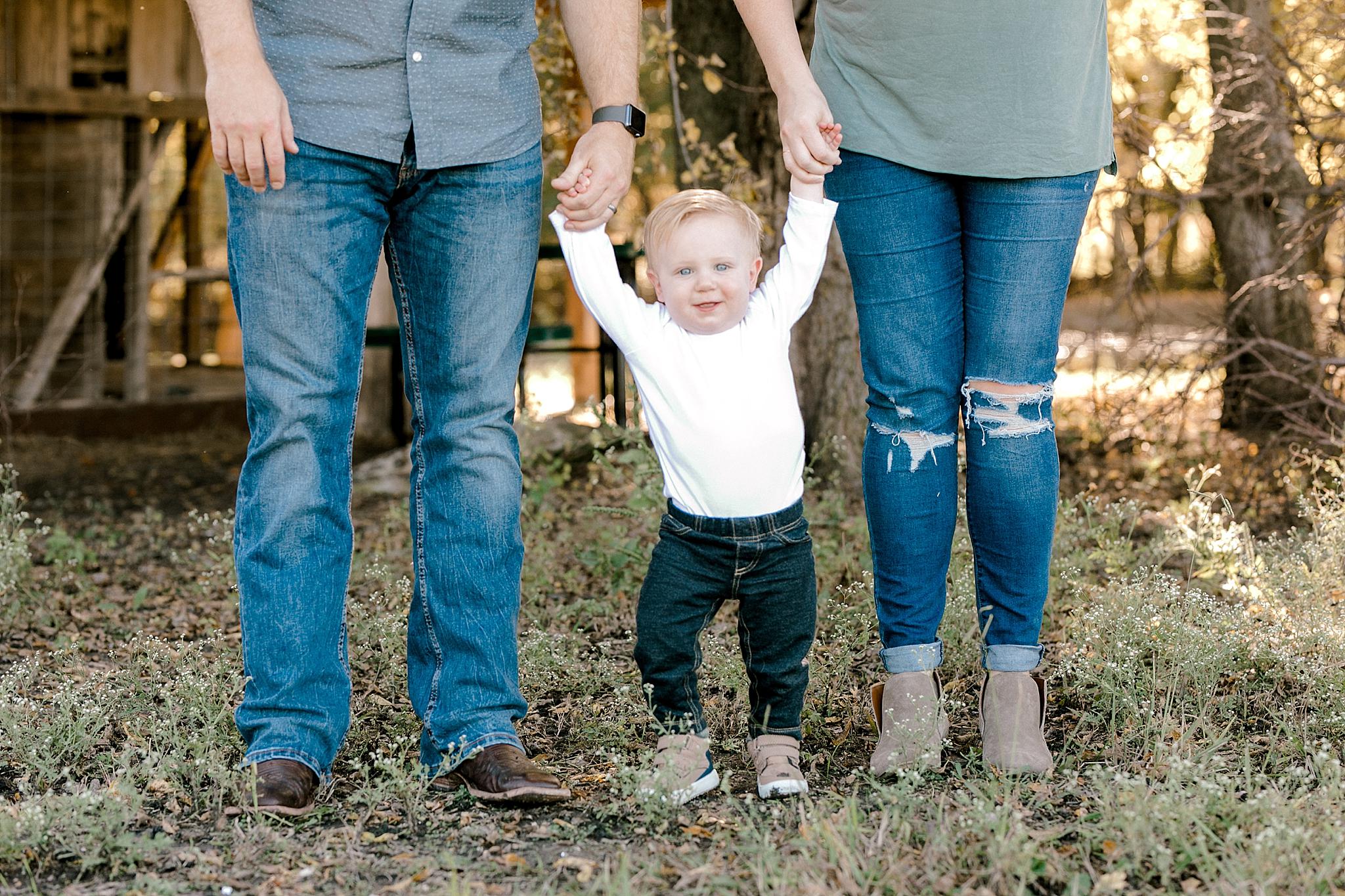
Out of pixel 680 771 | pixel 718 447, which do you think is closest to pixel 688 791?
pixel 680 771

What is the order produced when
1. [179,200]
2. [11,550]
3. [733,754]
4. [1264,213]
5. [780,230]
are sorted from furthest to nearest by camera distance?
1. [179,200]
2. [1264,213]
3. [780,230]
4. [11,550]
5. [733,754]

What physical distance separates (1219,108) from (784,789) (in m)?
3.36

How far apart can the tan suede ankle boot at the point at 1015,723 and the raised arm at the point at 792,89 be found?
0.94 meters

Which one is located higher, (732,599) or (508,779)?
(732,599)

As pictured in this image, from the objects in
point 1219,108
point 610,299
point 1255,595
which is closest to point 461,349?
point 610,299

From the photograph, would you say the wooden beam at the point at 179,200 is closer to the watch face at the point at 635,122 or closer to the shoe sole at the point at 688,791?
the watch face at the point at 635,122

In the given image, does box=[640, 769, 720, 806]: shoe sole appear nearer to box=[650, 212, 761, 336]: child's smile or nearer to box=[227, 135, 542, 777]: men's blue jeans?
box=[227, 135, 542, 777]: men's blue jeans

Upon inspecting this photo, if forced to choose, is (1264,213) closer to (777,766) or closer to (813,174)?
(813,174)

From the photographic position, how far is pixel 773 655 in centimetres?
231

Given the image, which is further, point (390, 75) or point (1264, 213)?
point (1264, 213)

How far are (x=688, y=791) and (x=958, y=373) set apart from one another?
0.86 metres

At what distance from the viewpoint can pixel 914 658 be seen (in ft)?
7.95

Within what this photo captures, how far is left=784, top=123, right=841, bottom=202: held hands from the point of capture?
7.41 feet

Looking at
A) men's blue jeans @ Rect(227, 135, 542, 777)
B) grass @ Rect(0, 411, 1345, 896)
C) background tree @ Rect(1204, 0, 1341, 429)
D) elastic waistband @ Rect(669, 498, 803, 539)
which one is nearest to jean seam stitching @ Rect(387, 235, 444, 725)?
men's blue jeans @ Rect(227, 135, 542, 777)
